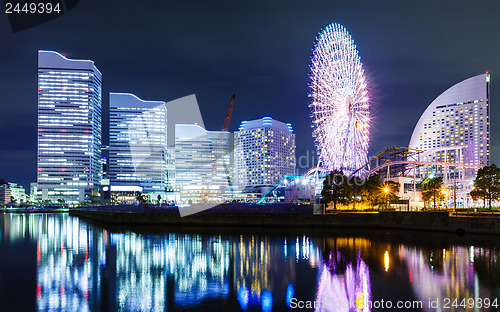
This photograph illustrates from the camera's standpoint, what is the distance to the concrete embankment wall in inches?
1853

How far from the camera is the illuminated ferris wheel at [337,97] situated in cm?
6438

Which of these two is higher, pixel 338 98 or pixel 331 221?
pixel 338 98

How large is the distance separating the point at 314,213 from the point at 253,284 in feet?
123

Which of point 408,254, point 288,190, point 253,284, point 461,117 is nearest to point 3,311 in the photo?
point 253,284

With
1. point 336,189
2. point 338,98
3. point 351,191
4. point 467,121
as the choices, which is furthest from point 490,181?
point 467,121

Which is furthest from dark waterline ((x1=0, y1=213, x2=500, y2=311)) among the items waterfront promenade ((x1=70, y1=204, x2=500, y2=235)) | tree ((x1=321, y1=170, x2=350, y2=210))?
tree ((x1=321, y1=170, x2=350, y2=210))

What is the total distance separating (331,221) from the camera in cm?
5631

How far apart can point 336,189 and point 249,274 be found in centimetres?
4314

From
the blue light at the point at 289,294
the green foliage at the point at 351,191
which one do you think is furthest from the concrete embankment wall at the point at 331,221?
the blue light at the point at 289,294

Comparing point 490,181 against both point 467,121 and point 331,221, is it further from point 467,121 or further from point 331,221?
point 467,121

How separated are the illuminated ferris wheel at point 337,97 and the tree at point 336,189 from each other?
1.91m

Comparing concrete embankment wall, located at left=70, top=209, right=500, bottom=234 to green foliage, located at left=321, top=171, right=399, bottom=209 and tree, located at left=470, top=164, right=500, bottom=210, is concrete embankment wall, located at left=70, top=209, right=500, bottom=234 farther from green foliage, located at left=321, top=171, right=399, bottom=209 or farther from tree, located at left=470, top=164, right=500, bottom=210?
tree, located at left=470, top=164, right=500, bottom=210

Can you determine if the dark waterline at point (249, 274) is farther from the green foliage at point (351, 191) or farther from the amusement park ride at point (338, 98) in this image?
the amusement park ride at point (338, 98)

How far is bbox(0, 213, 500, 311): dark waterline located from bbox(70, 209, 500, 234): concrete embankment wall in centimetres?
525
